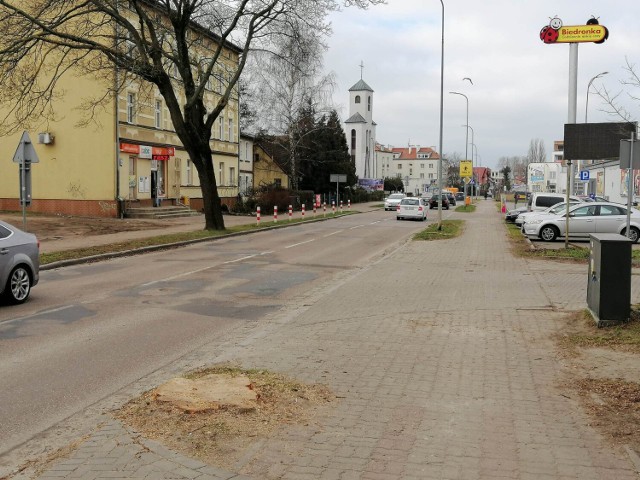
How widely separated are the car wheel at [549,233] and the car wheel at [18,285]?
19235mm

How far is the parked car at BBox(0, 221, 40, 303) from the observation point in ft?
35.2

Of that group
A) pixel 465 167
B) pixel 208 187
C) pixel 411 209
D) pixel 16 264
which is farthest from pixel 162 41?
pixel 465 167

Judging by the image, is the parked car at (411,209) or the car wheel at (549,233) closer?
the car wheel at (549,233)

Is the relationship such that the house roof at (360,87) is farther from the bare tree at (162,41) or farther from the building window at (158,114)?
the bare tree at (162,41)

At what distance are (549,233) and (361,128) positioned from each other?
94785 millimetres

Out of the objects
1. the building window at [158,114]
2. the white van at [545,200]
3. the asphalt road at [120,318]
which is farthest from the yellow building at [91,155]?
the white van at [545,200]

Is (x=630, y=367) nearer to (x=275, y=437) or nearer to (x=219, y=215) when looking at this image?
(x=275, y=437)

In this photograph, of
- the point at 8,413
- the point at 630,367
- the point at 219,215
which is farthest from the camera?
the point at 219,215

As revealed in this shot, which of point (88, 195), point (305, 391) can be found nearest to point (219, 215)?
point (88, 195)

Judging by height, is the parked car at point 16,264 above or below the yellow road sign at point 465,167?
below

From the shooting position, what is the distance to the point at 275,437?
4.84 meters

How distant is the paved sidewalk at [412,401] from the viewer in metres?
4.34

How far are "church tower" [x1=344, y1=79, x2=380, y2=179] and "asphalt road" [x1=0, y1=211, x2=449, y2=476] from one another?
98.5 metres

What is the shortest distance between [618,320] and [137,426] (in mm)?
6313
